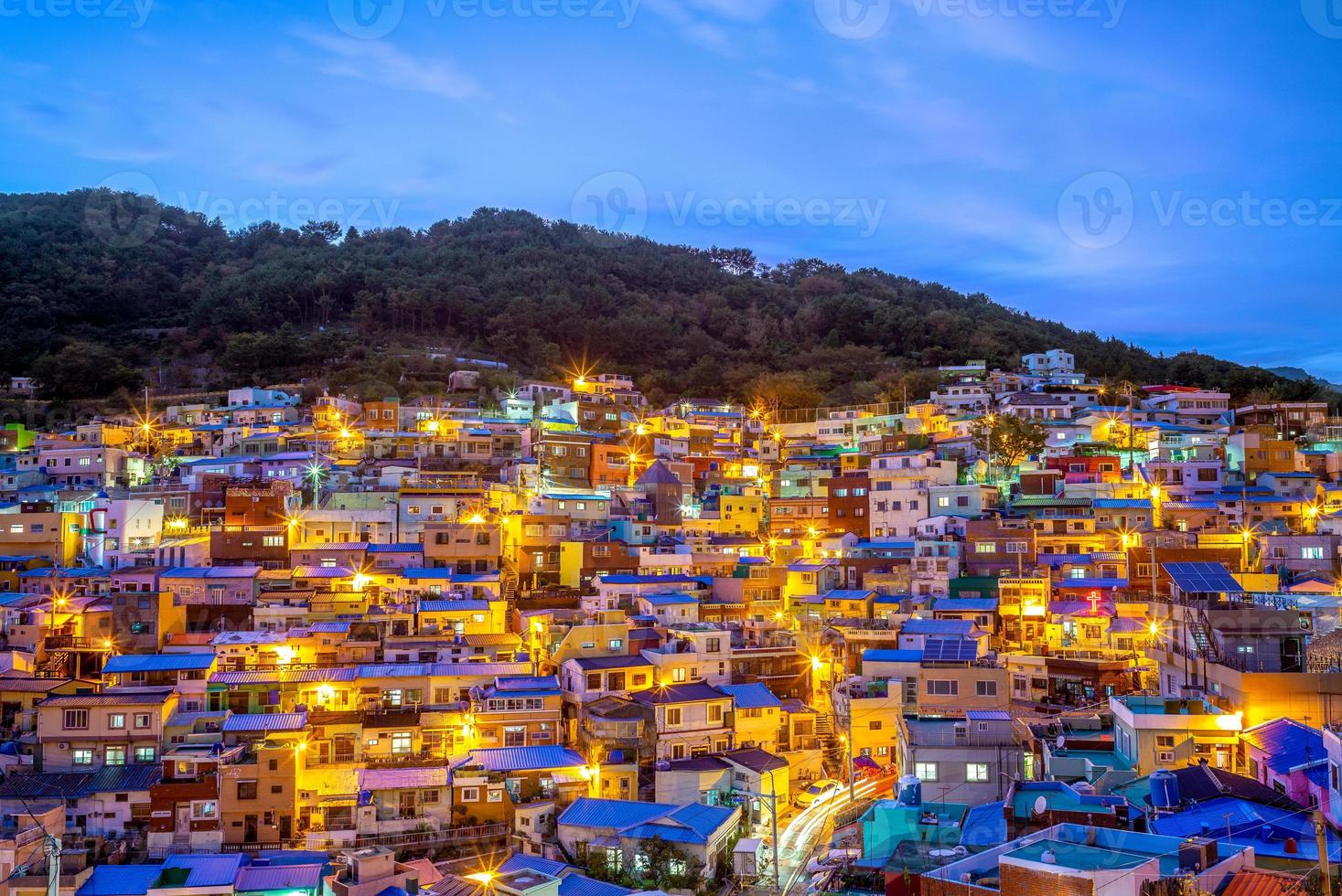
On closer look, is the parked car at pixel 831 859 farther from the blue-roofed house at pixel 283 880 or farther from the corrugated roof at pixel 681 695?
the blue-roofed house at pixel 283 880

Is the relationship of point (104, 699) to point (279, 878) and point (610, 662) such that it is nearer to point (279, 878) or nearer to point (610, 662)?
point (279, 878)

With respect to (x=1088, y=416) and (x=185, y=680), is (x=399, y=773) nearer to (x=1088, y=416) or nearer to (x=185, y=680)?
(x=185, y=680)

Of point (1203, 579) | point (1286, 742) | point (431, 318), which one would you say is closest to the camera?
point (1286, 742)

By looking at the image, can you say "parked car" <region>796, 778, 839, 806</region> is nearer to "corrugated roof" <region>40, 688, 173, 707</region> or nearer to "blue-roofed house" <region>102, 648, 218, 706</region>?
"blue-roofed house" <region>102, 648, 218, 706</region>

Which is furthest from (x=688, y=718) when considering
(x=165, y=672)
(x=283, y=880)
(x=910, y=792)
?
(x=165, y=672)

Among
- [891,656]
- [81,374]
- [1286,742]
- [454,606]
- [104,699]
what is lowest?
[104,699]

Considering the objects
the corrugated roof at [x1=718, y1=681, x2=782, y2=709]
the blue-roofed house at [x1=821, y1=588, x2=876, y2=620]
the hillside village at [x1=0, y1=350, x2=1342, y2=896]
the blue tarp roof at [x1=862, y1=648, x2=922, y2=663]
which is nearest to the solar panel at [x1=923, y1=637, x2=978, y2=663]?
the hillside village at [x1=0, y1=350, x2=1342, y2=896]
